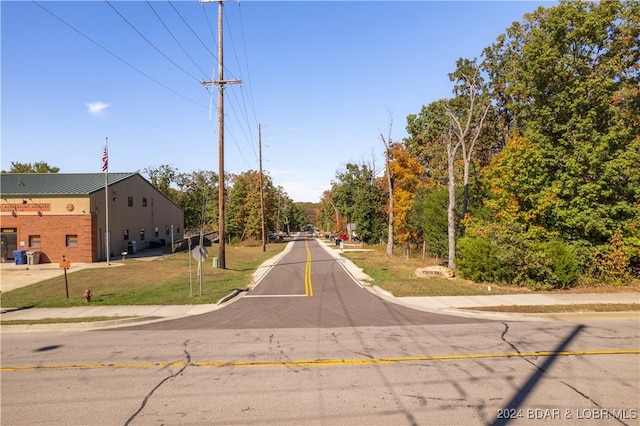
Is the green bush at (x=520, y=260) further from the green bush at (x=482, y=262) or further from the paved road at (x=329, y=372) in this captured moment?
the paved road at (x=329, y=372)

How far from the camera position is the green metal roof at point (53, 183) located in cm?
3044

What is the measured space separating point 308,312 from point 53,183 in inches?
1222

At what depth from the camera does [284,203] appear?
115 m

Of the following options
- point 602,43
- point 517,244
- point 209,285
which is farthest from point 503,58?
point 209,285

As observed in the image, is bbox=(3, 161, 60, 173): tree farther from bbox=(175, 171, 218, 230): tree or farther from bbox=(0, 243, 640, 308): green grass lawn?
bbox=(0, 243, 640, 308): green grass lawn

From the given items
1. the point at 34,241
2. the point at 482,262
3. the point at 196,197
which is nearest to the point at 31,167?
the point at 196,197

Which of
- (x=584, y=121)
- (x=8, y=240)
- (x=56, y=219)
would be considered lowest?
(x=8, y=240)

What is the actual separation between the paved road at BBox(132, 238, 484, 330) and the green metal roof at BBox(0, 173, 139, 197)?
2223cm

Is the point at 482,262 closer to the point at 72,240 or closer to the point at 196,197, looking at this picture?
the point at 72,240

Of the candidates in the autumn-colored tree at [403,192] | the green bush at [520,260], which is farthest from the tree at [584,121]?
the autumn-colored tree at [403,192]

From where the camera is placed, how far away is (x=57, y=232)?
30.1m

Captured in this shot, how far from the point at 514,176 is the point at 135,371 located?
17.8 m

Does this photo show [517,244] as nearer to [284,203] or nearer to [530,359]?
[530,359]

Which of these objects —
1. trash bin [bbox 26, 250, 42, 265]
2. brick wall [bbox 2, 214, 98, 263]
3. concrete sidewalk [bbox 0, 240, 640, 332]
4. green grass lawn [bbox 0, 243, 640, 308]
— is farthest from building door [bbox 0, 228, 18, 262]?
concrete sidewalk [bbox 0, 240, 640, 332]
